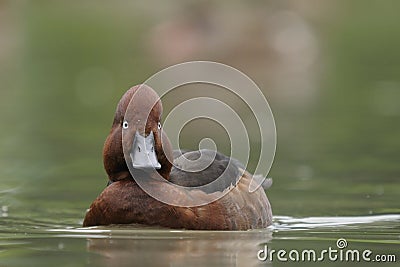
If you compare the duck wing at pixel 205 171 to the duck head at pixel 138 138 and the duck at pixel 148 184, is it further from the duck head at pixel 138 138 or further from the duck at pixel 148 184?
the duck head at pixel 138 138

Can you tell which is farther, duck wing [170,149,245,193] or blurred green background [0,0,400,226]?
blurred green background [0,0,400,226]

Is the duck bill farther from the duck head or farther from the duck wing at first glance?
the duck wing

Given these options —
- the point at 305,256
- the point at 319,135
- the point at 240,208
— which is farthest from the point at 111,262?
the point at 319,135

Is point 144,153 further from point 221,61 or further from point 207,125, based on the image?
point 221,61

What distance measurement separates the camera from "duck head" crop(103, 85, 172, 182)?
7.81m

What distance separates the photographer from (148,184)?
7992 mm

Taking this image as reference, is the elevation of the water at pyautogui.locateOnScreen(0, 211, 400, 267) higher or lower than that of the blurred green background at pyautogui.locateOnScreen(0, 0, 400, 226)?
lower

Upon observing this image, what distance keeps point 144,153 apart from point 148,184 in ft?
1.02

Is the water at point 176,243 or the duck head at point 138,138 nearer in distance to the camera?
the water at point 176,243

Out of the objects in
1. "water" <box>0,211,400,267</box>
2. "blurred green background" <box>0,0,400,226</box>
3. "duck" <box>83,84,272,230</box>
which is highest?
"blurred green background" <box>0,0,400,226</box>

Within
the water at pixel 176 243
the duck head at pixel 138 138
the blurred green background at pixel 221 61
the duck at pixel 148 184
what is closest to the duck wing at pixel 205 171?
the duck at pixel 148 184

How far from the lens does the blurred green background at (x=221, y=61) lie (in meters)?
11.0

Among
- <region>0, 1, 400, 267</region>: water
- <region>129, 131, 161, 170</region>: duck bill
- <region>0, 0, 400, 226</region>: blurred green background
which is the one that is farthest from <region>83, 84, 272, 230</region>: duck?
<region>0, 0, 400, 226</region>: blurred green background

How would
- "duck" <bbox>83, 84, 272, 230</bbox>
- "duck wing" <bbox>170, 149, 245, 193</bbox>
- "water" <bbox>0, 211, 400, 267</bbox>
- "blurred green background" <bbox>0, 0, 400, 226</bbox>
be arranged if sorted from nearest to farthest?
"water" <bbox>0, 211, 400, 267</bbox>, "duck" <bbox>83, 84, 272, 230</bbox>, "duck wing" <bbox>170, 149, 245, 193</bbox>, "blurred green background" <bbox>0, 0, 400, 226</bbox>
